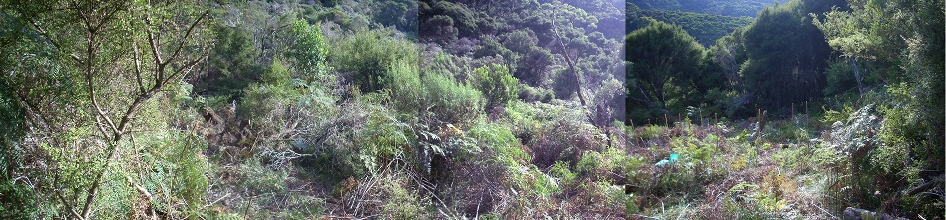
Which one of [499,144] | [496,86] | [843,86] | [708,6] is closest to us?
[499,144]

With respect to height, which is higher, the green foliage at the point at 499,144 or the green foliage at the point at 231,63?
the green foliage at the point at 231,63

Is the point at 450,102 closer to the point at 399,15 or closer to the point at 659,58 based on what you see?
the point at 399,15

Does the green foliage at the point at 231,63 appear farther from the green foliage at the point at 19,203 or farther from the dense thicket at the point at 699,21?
the dense thicket at the point at 699,21

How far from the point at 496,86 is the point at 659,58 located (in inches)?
381

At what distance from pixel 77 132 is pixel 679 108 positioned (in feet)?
54.4

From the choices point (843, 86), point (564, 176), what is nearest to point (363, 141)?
point (564, 176)

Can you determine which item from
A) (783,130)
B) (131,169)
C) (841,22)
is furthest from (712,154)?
(841,22)

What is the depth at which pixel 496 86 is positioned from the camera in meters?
9.22

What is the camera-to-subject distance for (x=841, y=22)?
10.9 metres

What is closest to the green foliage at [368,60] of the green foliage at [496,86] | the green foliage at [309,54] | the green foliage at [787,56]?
the green foliage at [309,54]

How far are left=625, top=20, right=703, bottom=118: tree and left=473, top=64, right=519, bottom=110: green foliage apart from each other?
8.54m

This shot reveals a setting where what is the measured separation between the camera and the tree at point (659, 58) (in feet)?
55.5

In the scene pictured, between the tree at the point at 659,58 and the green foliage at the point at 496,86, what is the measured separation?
28.0 ft

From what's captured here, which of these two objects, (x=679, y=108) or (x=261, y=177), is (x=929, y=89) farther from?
(x=679, y=108)
